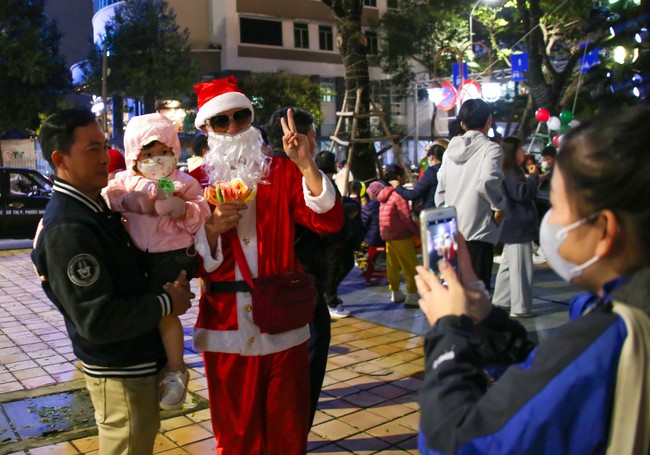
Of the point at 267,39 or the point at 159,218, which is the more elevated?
the point at 267,39

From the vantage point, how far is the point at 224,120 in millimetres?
2867

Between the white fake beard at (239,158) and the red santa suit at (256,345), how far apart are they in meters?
0.08

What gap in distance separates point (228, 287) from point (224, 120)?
76 centimetres

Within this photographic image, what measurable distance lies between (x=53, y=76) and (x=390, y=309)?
2450cm

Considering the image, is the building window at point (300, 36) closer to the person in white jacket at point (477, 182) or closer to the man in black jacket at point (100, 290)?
the person in white jacket at point (477, 182)

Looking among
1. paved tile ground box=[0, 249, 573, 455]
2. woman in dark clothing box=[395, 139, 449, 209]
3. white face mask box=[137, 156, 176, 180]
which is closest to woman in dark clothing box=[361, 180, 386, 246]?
paved tile ground box=[0, 249, 573, 455]

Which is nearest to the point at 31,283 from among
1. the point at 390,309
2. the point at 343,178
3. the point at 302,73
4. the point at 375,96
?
the point at 343,178

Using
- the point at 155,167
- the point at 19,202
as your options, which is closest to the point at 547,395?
the point at 155,167

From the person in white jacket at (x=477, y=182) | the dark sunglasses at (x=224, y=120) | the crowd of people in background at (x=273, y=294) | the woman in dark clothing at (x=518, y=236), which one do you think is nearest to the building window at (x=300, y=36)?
the woman in dark clothing at (x=518, y=236)

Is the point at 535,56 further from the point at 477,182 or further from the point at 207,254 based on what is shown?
the point at 207,254

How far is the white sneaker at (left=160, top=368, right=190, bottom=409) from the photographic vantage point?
259 cm

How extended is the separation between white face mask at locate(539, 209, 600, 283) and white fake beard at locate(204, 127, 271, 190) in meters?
1.60

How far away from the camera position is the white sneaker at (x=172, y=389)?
2.59m

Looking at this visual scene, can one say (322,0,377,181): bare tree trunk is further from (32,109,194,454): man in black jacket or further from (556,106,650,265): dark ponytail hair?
(556,106,650,265): dark ponytail hair
